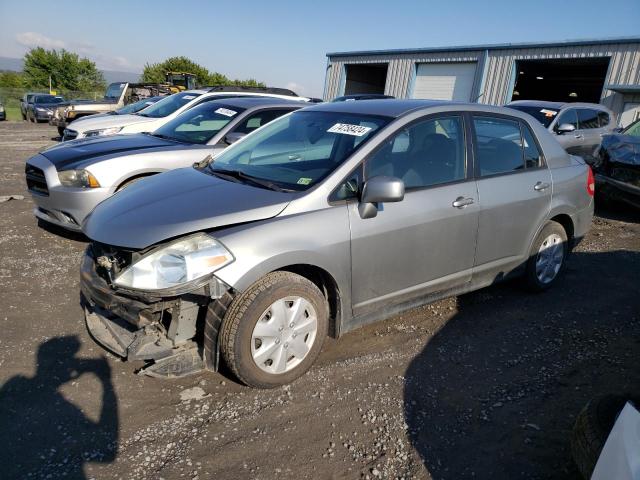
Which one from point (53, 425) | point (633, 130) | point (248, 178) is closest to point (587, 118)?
point (633, 130)

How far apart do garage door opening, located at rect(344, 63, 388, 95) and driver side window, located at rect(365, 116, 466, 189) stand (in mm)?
24899

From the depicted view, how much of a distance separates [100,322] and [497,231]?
306 centimetres

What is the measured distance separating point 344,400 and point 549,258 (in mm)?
2788

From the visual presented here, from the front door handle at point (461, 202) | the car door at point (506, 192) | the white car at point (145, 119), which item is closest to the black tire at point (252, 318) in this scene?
the front door handle at point (461, 202)

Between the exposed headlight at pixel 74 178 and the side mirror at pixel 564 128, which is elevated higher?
the exposed headlight at pixel 74 178

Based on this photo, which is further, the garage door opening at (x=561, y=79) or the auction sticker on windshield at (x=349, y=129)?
the garage door opening at (x=561, y=79)

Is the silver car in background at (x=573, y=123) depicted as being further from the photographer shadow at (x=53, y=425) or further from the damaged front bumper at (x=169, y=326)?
the photographer shadow at (x=53, y=425)

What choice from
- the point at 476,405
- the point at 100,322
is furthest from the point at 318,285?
the point at 100,322

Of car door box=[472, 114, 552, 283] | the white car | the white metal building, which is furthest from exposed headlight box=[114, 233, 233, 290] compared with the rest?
the white metal building

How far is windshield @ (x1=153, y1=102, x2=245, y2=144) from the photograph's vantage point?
5.90 meters

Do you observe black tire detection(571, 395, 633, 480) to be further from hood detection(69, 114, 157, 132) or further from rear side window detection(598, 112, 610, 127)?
rear side window detection(598, 112, 610, 127)

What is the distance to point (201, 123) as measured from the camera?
20.0ft

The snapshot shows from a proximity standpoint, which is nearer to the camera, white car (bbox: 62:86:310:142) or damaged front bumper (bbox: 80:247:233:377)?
damaged front bumper (bbox: 80:247:233:377)

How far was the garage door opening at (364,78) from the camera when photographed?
27703 mm
